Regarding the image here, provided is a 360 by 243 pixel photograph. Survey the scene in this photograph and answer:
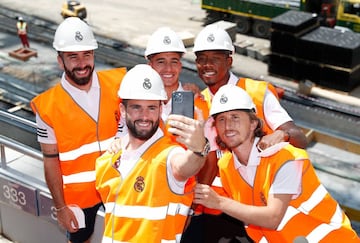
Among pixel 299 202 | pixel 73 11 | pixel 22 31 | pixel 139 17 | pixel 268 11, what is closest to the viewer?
pixel 299 202

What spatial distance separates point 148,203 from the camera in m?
3.40

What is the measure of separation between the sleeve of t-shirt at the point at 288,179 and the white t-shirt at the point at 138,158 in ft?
2.06

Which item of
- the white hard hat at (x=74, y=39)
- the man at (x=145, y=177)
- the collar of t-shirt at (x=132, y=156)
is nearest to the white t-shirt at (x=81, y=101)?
the white hard hat at (x=74, y=39)

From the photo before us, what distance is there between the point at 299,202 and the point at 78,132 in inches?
75.7

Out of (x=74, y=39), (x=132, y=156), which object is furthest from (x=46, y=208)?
(x=132, y=156)

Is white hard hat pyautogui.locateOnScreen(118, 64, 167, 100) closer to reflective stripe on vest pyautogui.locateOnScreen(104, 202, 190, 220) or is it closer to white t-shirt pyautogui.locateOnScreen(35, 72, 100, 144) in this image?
reflective stripe on vest pyautogui.locateOnScreen(104, 202, 190, 220)

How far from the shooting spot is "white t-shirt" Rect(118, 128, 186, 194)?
3.37 m

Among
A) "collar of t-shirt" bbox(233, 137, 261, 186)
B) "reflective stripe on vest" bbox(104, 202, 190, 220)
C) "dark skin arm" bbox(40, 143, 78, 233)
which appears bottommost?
"dark skin arm" bbox(40, 143, 78, 233)

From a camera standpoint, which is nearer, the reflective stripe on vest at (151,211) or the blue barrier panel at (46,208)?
the reflective stripe on vest at (151,211)

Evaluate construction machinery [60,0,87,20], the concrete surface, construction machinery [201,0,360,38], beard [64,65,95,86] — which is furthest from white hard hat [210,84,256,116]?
construction machinery [60,0,87,20]

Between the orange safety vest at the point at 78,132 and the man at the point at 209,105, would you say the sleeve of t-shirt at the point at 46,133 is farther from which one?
the man at the point at 209,105

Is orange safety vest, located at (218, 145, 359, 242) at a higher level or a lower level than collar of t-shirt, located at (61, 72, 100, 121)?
lower

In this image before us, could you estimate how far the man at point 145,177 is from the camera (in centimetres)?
338

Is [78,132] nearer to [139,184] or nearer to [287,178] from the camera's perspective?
[139,184]
